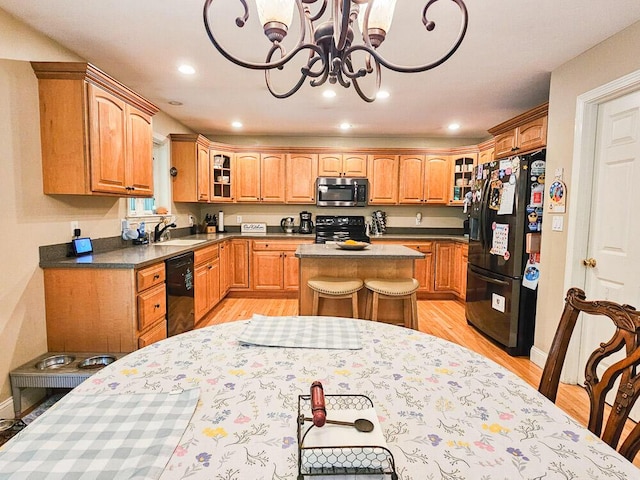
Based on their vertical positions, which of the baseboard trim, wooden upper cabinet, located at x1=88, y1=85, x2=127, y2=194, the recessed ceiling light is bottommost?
the baseboard trim

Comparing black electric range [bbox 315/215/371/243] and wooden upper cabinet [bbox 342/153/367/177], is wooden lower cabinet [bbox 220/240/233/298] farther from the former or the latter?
wooden upper cabinet [bbox 342/153/367/177]

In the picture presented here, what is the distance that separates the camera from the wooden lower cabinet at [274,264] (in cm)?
492

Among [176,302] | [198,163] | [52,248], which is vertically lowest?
[176,302]

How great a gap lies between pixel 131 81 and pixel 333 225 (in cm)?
318

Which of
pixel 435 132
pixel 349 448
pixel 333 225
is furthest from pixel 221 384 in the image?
pixel 435 132

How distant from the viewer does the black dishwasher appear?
288 centimetres

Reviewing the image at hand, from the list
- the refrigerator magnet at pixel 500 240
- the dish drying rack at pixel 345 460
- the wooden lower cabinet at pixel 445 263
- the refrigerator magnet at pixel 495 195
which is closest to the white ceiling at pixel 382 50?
the refrigerator magnet at pixel 495 195

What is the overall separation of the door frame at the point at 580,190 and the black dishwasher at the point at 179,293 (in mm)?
3088

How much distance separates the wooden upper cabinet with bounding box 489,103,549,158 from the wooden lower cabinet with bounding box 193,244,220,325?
3.31m

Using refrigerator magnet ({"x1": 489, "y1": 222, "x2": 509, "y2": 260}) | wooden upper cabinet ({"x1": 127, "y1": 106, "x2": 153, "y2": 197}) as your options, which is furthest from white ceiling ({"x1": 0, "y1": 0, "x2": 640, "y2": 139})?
refrigerator magnet ({"x1": 489, "y1": 222, "x2": 509, "y2": 260})

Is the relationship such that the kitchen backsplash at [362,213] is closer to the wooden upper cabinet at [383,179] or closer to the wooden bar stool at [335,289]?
the wooden upper cabinet at [383,179]

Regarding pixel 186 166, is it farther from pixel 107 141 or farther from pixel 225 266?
pixel 107 141

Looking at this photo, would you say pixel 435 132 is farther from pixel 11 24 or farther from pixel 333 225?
pixel 11 24

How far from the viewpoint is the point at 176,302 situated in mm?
3010
